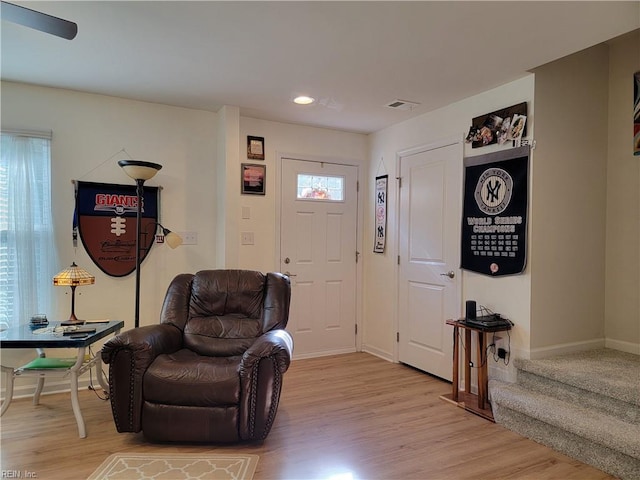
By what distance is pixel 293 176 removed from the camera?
4.32 metres

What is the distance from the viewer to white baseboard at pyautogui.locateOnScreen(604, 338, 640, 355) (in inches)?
123

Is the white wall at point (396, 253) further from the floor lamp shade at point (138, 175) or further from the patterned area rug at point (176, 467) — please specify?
the floor lamp shade at point (138, 175)

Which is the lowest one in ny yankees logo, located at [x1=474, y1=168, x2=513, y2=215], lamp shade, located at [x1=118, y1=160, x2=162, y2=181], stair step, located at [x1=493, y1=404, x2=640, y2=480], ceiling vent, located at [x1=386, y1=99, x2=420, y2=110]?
stair step, located at [x1=493, y1=404, x2=640, y2=480]

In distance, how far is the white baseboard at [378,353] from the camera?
4.31 metres

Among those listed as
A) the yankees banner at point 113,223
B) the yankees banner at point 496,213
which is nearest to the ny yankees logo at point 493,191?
the yankees banner at point 496,213

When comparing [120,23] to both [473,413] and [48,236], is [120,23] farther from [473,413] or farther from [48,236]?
[473,413]

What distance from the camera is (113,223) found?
3.55 metres

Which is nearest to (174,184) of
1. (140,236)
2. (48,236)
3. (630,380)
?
(140,236)

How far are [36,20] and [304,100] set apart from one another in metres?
2.09

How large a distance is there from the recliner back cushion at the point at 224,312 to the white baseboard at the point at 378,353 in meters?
1.76

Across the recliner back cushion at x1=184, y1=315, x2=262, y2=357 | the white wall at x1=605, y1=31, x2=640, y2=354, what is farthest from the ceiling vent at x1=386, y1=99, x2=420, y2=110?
the recliner back cushion at x1=184, y1=315, x2=262, y2=357

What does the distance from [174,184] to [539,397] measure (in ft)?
10.9

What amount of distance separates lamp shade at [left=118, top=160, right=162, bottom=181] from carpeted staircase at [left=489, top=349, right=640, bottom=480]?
2958 millimetres

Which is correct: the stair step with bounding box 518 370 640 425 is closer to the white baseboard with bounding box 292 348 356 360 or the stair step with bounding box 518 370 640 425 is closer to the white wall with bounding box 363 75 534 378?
the white wall with bounding box 363 75 534 378
